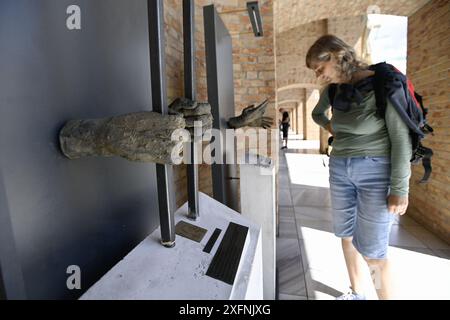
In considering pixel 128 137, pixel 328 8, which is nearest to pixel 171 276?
pixel 128 137

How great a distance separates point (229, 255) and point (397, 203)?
0.98m

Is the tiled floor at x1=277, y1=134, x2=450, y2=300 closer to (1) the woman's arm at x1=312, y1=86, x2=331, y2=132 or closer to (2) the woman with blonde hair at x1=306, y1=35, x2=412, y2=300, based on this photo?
(2) the woman with blonde hair at x1=306, y1=35, x2=412, y2=300

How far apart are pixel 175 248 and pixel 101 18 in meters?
0.92

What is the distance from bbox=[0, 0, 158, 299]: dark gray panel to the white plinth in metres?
0.18

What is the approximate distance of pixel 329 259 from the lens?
8.05 feet

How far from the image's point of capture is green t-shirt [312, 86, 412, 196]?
1275mm

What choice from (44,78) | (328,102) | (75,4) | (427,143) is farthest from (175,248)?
(427,143)

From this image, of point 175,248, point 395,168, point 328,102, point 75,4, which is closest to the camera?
point 75,4

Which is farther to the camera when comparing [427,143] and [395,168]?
[427,143]

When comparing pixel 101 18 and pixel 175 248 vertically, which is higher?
pixel 101 18

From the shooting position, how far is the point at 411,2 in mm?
3074

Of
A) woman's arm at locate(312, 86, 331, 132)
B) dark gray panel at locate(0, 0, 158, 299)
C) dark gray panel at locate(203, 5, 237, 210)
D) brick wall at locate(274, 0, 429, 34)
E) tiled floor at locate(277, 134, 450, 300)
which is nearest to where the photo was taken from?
dark gray panel at locate(0, 0, 158, 299)

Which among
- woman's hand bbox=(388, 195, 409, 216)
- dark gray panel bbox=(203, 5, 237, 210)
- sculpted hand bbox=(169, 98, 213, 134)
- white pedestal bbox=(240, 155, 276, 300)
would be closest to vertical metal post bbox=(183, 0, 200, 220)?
sculpted hand bbox=(169, 98, 213, 134)
